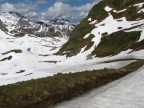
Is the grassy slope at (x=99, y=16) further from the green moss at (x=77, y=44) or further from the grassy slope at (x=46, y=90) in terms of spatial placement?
the grassy slope at (x=46, y=90)

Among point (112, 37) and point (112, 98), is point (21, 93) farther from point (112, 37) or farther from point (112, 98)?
point (112, 37)

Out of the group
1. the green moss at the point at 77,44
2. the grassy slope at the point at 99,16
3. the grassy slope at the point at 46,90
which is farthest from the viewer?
the grassy slope at the point at 99,16

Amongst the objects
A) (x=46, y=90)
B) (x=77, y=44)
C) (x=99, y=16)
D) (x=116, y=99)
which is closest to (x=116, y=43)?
(x=77, y=44)

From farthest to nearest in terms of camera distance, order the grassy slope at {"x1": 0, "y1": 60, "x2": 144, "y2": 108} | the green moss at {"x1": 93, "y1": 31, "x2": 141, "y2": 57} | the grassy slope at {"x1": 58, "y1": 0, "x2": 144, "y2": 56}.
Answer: the grassy slope at {"x1": 58, "y1": 0, "x2": 144, "y2": 56} < the green moss at {"x1": 93, "y1": 31, "x2": 141, "y2": 57} < the grassy slope at {"x1": 0, "y1": 60, "x2": 144, "y2": 108}

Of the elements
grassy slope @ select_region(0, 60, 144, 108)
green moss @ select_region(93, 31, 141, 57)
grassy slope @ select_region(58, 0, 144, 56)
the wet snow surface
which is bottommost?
the wet snow surface

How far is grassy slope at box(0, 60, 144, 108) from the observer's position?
19766 millimetres

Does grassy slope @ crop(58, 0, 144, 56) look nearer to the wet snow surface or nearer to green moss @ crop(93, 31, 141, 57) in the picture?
green moss @ crop(93, 31, 141, 57)

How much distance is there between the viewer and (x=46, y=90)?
74.9ft

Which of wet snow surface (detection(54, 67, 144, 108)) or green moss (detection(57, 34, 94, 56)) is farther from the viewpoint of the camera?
green moss (detection(57, 34, 94, 56))

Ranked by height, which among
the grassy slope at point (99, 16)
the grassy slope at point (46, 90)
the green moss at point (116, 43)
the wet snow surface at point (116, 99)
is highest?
the grassy slope at point (99, 16)

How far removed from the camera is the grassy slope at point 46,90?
778 inches

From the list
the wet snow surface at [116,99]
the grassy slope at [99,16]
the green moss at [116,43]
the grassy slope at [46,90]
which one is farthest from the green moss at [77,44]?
the wet snow surface at [116,99]

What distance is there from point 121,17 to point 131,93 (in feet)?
421

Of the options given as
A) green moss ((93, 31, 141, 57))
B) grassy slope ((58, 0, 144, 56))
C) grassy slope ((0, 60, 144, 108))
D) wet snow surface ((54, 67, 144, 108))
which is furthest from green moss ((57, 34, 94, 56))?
wet snow surface ((54, 67, 144, 108))
